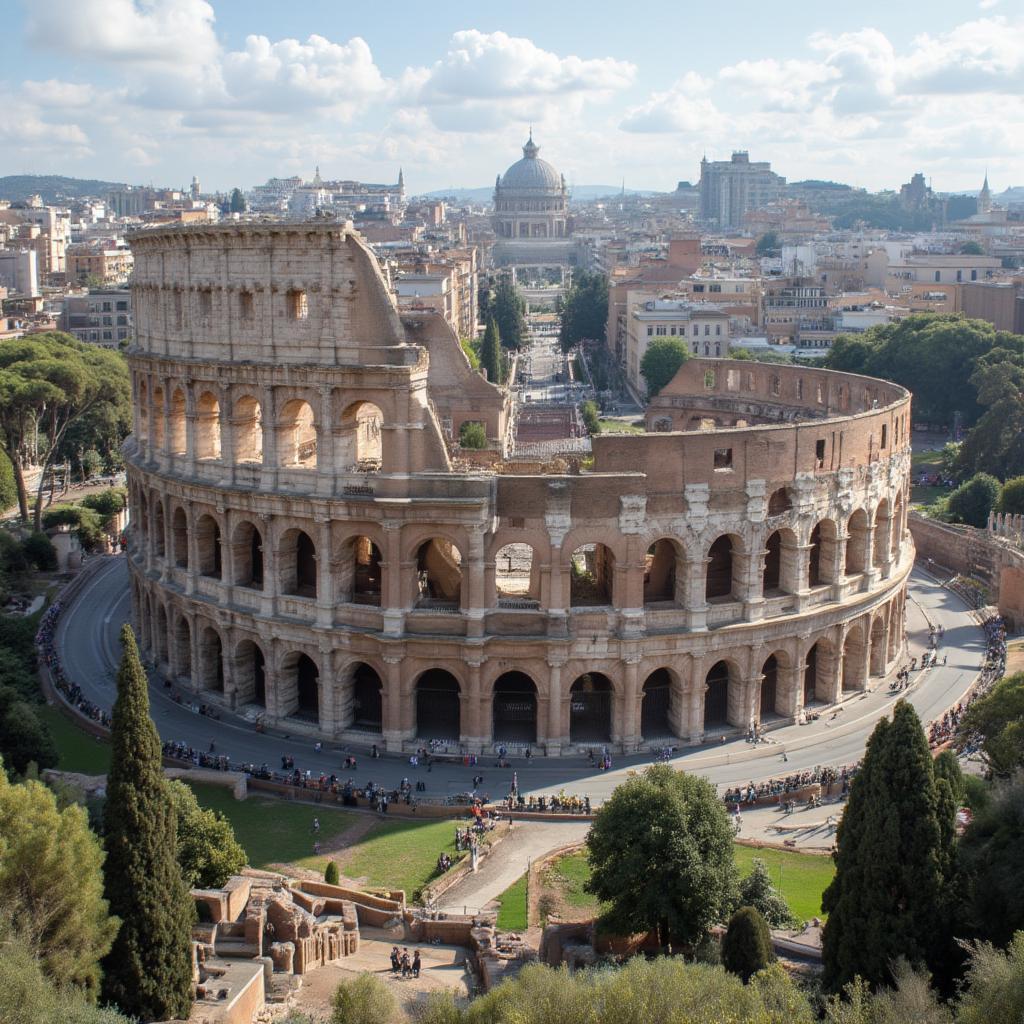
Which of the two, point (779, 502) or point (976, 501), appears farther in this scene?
point (976, 501)

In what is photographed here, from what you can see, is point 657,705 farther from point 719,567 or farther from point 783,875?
point 783,875

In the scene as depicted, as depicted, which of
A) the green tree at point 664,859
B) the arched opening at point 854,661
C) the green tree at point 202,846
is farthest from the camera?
the arched opening at point 854,661

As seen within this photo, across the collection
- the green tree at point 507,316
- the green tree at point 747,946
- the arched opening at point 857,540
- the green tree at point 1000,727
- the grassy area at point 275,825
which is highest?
the green tree at point 507,316

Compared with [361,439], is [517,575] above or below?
below

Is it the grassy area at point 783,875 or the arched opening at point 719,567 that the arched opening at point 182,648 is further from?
the arched opening at point 719,567

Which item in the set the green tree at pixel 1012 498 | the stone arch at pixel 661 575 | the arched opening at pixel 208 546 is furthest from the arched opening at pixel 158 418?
the green tree at pixel 1012 498

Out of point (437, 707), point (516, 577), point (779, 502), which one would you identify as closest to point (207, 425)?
point (437, 707)

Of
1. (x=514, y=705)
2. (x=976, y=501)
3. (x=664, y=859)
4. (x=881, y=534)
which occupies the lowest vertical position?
(x=514, y=705)
